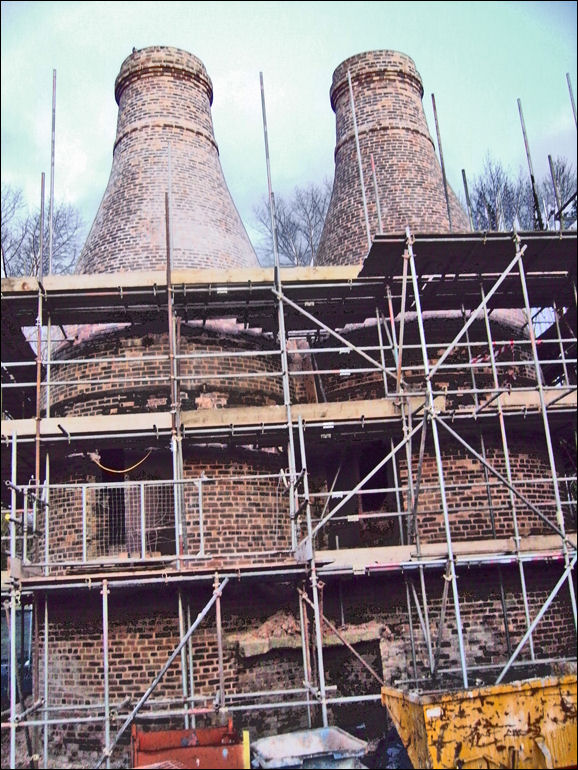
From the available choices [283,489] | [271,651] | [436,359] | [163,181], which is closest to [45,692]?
[271,651]

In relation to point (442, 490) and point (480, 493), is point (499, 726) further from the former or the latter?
point (480, 493)

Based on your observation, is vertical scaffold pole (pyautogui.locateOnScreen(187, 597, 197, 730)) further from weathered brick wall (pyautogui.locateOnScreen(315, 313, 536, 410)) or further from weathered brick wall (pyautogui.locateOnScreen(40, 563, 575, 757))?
weathered brick wall (pyautogui.locateOnScreen(315, 313, 536, 410))

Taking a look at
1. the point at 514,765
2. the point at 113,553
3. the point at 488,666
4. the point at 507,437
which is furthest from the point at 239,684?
the point at 507,437

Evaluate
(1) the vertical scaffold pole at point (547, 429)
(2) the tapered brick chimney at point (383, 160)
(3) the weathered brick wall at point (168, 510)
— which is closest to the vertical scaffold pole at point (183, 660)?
(3) the weathered brick wall at point (168, 510)

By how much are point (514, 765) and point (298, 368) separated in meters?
7.79

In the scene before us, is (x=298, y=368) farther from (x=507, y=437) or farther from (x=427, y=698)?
(x=427, y=698)

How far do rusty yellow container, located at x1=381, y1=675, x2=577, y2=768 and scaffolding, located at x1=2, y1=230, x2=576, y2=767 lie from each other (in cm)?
170

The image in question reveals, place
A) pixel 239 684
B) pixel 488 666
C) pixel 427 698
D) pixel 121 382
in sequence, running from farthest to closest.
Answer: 1. pixel 121 382
2. pixel 239 684
3. pixel 488 666
4. pixel 427 698

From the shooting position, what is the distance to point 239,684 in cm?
1098

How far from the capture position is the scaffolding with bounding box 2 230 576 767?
33.4 feet

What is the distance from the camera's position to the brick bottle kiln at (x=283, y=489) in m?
10.5

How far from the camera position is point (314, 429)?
452 inches

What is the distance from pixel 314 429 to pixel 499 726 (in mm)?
4757

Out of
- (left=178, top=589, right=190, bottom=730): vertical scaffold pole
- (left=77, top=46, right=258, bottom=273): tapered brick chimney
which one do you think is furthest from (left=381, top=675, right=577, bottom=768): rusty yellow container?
(left=77, top=46, right=258, bottom=273): tapered brick chimney
